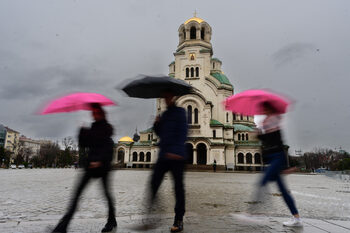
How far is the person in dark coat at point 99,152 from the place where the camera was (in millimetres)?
3354

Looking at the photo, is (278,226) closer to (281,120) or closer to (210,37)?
(281,120)

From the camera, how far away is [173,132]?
3.29 m

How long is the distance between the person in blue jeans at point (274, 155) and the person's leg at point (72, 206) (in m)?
2.66

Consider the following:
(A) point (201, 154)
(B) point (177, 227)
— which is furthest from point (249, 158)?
(B) point (177, 227)

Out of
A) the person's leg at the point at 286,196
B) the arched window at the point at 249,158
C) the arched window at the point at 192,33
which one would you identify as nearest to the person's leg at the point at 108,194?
the person's leg at the point at 286,196

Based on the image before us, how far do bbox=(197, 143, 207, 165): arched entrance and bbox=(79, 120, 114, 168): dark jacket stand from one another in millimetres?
37939

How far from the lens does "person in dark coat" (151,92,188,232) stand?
3.24 meters

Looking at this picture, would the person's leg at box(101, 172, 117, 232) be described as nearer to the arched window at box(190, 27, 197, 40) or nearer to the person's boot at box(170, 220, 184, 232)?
the person's boot at box(170, 220, 184, 232)

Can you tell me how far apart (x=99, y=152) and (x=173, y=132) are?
1118 millimetres

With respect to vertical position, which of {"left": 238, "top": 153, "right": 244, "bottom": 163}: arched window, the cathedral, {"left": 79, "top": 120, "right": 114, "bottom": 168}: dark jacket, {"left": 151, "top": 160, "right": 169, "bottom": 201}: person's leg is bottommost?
{"left": 151, "top": 160, "right": 169, "bottom": 201}: person's leg

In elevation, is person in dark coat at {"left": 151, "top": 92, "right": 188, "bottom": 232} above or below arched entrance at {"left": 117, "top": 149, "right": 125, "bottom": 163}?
below

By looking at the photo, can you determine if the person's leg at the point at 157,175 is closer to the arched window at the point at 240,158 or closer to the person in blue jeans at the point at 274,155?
the person in blue jeans at the point at 274,155

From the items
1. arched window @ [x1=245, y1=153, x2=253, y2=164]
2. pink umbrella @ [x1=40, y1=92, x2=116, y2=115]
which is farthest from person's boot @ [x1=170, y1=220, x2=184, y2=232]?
arched window @ [x1=245, y1=153, x2=253, y2=164]

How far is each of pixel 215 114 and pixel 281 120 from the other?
41.2 metres
